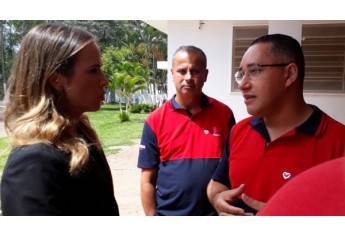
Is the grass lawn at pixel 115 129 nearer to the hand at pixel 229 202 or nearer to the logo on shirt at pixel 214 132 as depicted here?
the logo on shirt at pixel 214 132

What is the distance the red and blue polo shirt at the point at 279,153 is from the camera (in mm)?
1104

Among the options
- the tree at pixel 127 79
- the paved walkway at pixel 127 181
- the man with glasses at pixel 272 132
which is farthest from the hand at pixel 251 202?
the tree at pixel 127 79

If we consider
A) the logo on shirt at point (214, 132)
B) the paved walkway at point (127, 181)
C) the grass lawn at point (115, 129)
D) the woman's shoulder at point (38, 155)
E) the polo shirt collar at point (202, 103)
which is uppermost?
the polo shirt collar at point (202, 103)

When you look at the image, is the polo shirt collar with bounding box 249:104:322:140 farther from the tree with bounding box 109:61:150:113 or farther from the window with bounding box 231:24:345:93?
the tree with bounding box 109:61:150:113

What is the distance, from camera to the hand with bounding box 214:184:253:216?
1130 millimetres

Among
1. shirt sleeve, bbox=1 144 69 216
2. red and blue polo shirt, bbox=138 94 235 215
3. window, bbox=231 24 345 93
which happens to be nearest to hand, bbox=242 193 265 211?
red and blue polo shirt, bbox=138 94 235 215

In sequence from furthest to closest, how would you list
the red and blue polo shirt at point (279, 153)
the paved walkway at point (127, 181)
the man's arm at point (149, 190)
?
the paved walkway at point (127, 181) < the man's arm at point (149, 190) < the red and blue polo shirt at point (279, 153)

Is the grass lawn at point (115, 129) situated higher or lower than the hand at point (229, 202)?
lower

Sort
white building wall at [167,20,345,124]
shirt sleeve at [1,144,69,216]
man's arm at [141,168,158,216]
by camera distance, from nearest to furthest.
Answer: shirt sleeve at [1,144,69,216], man's arm at [141,168,158,216], white building wall at [167,20,345,124]

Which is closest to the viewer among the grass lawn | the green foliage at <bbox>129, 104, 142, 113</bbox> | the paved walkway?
the paved walkway

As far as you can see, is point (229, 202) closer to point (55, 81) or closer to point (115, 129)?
point (55, 81)

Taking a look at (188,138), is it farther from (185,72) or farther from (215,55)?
(215,55)

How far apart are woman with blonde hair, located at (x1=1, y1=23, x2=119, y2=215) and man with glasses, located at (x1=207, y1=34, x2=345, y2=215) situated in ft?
1.48

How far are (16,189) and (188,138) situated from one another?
907 mm
